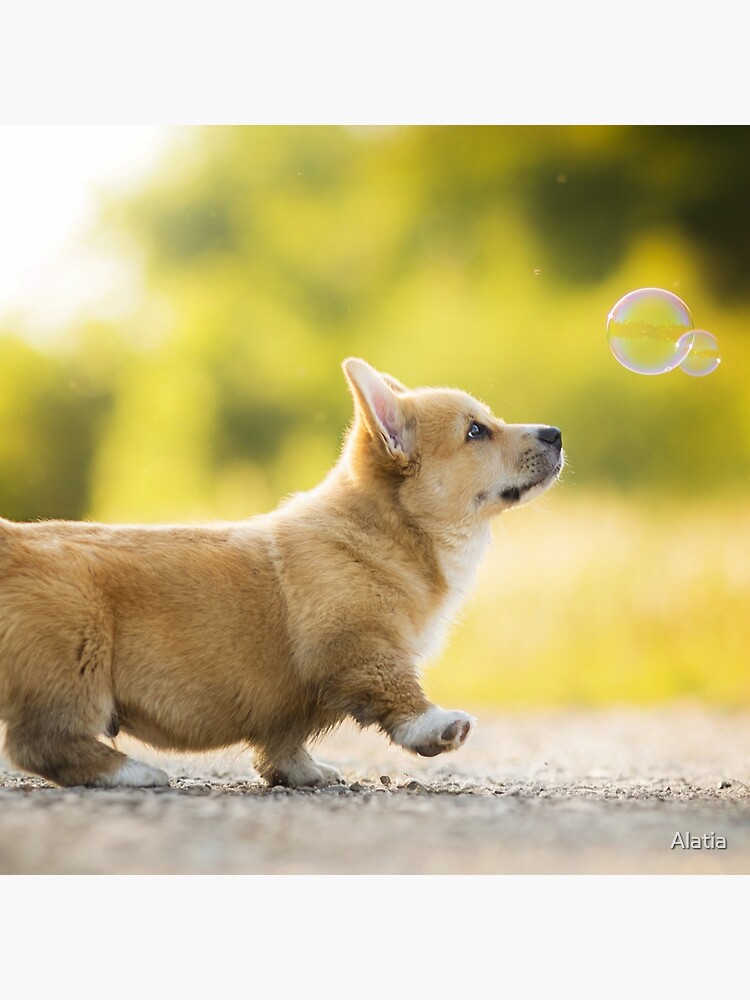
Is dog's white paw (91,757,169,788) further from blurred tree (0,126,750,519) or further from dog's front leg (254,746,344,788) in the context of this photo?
blurred tree (0,126,750,519)

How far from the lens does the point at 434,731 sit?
3.29m

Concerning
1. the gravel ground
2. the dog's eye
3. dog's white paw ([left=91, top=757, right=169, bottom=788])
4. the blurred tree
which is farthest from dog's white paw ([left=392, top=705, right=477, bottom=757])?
the blurred tree

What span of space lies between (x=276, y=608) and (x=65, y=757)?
74cm

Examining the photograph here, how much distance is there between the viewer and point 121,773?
335 cm

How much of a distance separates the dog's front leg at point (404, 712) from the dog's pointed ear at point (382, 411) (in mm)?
731

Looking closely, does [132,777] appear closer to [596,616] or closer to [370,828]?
[370,828]

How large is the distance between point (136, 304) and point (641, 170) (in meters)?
3.19

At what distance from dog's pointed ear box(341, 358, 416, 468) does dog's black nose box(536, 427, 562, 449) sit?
0.45 metres

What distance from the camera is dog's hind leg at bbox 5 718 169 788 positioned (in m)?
3.27

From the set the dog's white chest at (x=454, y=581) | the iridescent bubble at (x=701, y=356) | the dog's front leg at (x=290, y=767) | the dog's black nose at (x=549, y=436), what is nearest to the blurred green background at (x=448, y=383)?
the iridescent bubble at (x=701, y=356)

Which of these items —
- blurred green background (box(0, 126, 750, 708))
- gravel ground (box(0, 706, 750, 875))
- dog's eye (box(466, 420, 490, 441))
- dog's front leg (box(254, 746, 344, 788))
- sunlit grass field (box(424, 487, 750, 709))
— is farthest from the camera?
sunlit grass field (box(424, 487, 750, 709))

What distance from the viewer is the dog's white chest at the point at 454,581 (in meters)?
3.80

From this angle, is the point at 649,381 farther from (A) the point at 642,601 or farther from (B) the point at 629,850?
(B) the point at 629,850

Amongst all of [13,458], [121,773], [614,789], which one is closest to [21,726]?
[121,773]
